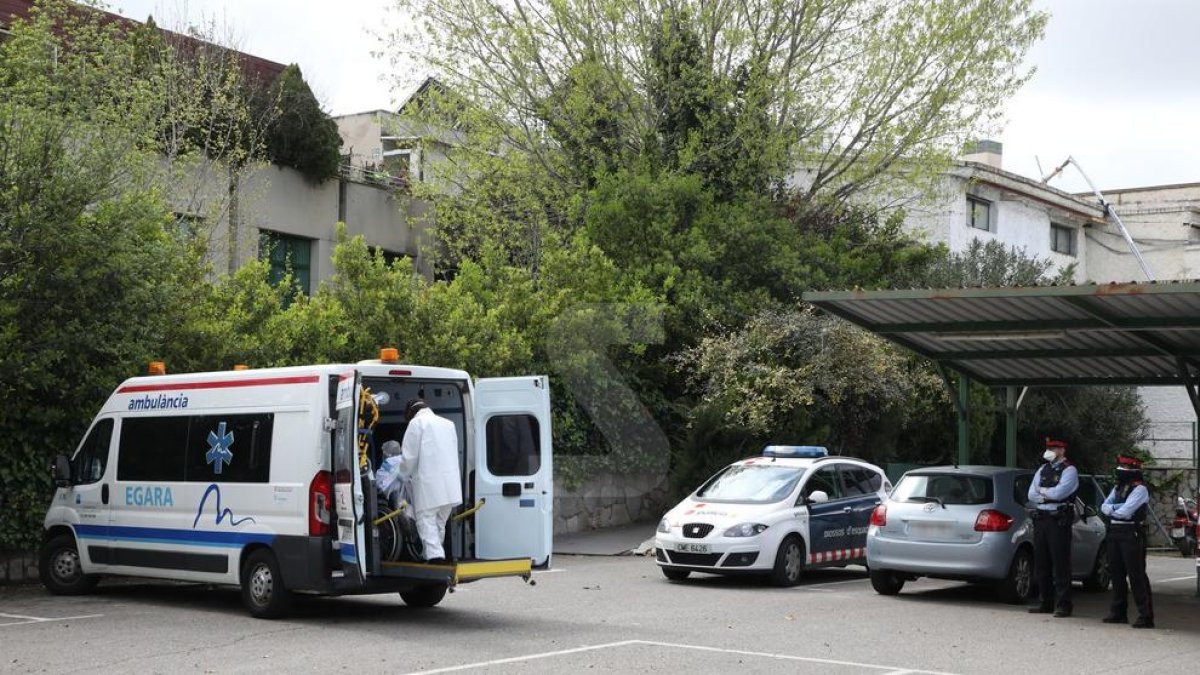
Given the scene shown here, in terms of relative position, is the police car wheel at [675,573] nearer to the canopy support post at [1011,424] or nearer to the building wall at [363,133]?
the canopy support post at [1011,424]

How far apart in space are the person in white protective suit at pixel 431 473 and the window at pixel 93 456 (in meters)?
3.85

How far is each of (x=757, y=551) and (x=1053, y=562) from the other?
11.7 ft

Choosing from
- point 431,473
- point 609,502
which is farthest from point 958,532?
point 609,502

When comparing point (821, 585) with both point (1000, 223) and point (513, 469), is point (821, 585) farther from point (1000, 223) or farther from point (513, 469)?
point (1000, 223)

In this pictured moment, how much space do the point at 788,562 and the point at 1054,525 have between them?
144 inches

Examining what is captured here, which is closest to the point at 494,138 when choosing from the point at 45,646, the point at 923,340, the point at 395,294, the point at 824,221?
the point at 824,221

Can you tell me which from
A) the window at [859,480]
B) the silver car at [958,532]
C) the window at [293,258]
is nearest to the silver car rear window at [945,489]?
the silver car at [958,532]

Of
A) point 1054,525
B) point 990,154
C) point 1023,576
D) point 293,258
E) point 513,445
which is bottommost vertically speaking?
point 1023,576

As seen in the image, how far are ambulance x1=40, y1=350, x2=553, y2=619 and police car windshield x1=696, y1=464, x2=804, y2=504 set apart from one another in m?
4.77

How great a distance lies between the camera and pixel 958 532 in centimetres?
1533

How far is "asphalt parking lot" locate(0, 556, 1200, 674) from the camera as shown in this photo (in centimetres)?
1048

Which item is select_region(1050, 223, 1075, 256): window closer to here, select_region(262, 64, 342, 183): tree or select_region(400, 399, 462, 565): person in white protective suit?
select_region(262, 64, 342, 183): tree

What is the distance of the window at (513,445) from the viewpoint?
13383 mm

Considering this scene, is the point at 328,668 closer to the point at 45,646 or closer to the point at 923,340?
the point at 45,646
